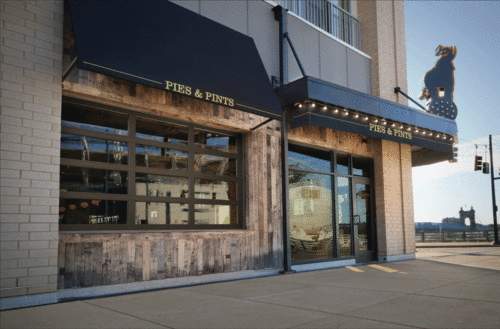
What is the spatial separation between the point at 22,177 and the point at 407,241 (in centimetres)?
1060

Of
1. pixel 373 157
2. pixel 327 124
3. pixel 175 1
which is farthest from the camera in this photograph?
pixel 373 157

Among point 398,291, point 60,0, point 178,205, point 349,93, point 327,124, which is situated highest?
point 60,0

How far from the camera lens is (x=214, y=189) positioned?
8406 millimetres

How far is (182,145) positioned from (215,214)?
1538 mm

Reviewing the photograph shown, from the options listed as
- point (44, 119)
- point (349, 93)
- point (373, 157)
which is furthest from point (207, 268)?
point (373, 157)

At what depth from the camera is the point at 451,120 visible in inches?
482

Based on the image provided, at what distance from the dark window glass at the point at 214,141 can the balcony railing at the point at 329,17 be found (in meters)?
3.97

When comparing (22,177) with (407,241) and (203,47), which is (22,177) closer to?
(203,47)

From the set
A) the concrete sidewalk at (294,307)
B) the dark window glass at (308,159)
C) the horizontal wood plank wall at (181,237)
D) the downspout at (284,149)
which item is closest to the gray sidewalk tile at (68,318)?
the concrete sidewalk at (294,307)

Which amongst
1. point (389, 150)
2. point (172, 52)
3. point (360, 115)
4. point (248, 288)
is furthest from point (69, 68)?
point (389, 150)

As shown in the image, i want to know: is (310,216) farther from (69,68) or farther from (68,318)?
(68,318)

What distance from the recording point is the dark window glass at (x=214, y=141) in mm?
8344

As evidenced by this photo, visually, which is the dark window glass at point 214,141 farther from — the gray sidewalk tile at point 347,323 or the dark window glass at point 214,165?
the gray sidewalk tile at point 347,323

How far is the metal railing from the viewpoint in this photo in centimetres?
2911
